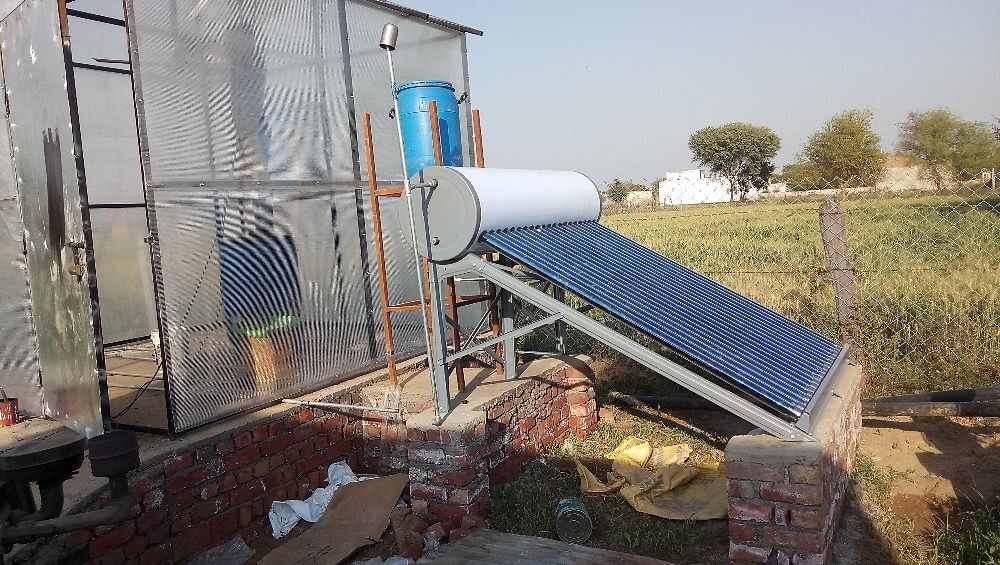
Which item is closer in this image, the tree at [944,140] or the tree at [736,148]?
the tree at [944,140]

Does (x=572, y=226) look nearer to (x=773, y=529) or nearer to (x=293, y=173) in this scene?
(x=293, y=173)

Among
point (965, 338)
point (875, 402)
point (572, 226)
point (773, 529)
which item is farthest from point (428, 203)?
point (965, 338)

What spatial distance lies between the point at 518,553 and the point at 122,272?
229 inches

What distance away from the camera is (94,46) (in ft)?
21.9

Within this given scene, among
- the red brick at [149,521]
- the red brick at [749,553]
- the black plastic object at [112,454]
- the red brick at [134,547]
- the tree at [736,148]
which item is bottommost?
the red brick at [749,553]

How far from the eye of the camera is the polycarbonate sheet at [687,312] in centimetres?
372

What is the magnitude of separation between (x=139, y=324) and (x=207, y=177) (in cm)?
387

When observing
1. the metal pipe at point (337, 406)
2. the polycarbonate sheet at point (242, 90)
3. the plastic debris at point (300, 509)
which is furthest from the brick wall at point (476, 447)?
the polycarbonate sheet at point (242, 90)

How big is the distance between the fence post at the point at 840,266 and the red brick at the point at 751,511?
3164 millimetres

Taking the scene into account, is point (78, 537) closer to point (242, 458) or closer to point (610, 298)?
point (242, 458)

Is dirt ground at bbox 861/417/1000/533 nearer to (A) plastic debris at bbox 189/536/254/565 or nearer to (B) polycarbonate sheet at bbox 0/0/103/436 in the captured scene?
(A) plastic debris at bbox 189/536/254/565

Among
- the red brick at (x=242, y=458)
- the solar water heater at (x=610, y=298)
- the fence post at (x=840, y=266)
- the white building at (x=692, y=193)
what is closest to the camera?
the solar water heater at (x=610, y=298)

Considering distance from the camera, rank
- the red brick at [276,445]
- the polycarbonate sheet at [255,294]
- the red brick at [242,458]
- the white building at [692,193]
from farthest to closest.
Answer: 1. the white building at [692,193]
2. the red brick at [276,445]
3. the red brick at [242,458]
4. the polycarbonate sheet at [255,294]

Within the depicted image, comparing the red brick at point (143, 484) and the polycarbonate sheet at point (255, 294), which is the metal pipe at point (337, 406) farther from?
the red brick at point (143, 484)
